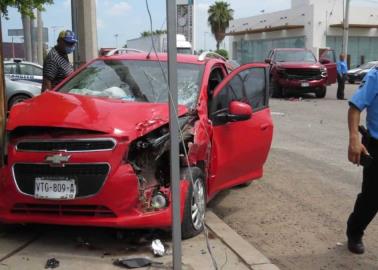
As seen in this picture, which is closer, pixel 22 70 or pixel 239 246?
pixel 239 246

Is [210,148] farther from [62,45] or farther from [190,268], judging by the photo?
[62,45]

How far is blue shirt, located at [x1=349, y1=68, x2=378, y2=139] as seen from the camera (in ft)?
15.3

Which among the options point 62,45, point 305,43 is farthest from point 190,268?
point 305,43

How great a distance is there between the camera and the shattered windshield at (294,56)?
74.1 feet

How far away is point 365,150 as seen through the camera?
15.1 ft

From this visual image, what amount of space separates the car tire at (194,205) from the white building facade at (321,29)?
43.5 m

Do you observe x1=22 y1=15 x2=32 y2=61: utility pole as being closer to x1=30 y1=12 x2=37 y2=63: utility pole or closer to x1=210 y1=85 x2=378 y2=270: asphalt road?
x1=30 y1=12 x2=37 y2=63: utility pole

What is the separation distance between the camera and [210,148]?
563cm

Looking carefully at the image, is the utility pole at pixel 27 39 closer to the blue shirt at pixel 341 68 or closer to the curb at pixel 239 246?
the blue shirt at pixel 341 68

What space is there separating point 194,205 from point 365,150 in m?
1.57

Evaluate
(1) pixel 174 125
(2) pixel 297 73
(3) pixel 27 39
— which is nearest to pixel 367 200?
(1) pixel 174 125

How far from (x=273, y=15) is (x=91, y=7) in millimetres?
47151

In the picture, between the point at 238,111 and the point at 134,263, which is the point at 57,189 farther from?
the point at 238,111

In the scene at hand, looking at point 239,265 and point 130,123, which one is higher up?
point 130,123
